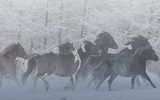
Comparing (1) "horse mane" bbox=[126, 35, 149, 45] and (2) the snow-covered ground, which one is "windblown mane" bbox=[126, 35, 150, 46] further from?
(2) the snow-covered ground

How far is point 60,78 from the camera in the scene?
4922 millimetres

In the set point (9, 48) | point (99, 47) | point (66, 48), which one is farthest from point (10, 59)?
point (99, 47)

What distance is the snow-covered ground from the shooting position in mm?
4707

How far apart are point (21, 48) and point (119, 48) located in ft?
5.13

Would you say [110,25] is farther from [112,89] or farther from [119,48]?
[112,89]

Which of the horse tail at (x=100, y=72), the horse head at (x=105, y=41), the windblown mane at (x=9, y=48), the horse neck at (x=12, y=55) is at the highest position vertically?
the horse head at (x=105, y=41)

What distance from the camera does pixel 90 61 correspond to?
4.88 meters

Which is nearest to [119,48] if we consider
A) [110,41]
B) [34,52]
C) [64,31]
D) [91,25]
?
[110,41]

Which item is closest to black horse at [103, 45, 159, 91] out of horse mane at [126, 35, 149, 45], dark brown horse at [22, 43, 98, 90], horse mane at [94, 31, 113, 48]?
horse mane at [126, 35, 149, 45]

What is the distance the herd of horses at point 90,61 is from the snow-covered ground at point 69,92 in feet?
0.31

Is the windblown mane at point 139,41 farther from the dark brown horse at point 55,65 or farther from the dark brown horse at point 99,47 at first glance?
the dark brown horse at point 55,65

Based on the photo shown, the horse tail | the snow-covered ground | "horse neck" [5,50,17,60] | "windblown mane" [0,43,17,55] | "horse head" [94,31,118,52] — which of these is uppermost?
"horse head" [94,31,118,52]

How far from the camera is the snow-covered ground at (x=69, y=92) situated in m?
4.71

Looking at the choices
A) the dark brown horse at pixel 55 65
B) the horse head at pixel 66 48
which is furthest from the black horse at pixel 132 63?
the horse head at pixel 66 48
